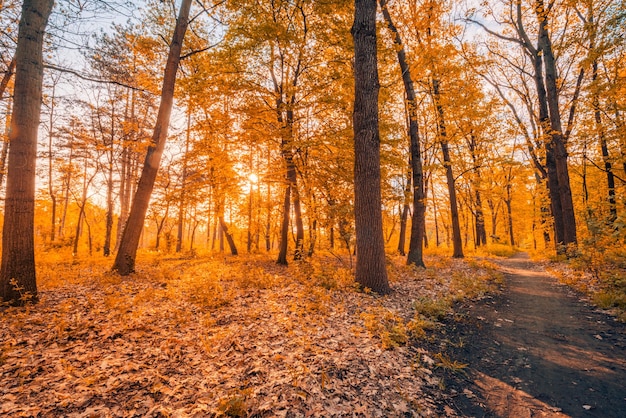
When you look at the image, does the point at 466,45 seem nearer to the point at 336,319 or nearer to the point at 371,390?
the point at 336,319

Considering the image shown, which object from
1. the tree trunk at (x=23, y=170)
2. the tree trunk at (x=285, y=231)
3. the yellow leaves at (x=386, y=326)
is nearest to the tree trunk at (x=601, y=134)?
the yellow leaves at (x=386, y=326)

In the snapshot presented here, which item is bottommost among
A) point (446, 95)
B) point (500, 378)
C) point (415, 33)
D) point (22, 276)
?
point (500, 378)

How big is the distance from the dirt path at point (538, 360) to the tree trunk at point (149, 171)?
9.07 m

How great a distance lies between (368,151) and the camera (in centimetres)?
693

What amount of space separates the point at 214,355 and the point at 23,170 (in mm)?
5450

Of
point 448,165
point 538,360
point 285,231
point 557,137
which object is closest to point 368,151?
point 538,360

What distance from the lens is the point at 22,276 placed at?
18.0ft

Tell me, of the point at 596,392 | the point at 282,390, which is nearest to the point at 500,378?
the point at 596,392

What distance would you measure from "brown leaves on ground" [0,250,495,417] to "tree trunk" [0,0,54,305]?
66 cm

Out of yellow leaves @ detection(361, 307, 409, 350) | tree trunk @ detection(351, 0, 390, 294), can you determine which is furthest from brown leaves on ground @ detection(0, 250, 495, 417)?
tree trunk @ detection(351, 0, 390, 294)

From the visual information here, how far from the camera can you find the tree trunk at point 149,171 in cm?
870

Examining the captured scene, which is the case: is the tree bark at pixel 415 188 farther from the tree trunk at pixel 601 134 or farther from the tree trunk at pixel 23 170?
the tree trunk at pixel 23 170

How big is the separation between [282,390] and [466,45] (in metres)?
18.4

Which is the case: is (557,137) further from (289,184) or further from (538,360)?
(538,360)
